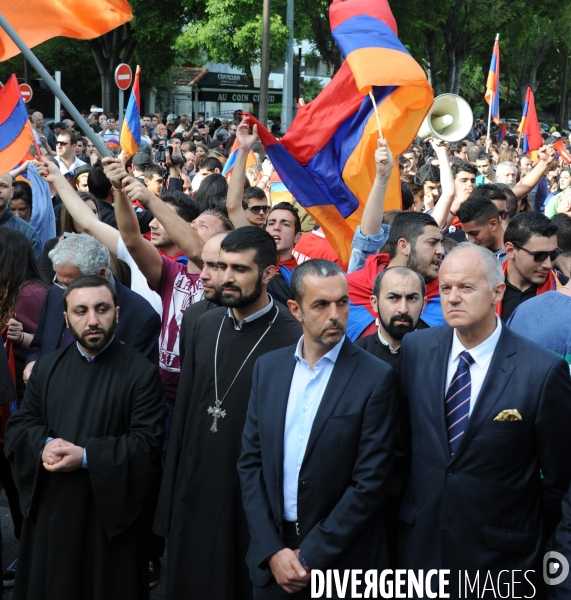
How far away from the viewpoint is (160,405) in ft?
15.0

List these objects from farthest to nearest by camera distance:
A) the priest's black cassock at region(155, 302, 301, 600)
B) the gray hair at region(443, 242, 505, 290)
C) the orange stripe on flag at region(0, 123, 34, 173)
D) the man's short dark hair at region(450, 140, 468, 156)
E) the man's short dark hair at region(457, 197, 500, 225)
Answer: the man's short dark hair at region(450, 140, 468, 156) → the orange stripe on flag at region(0, 123, 34, 173) → the man's short dark hair at region(457, 197, 500, 225) → the priest's black cassock at region(155, 302, 301, 600) → the gray hair at region(443, 242, 505, 290)

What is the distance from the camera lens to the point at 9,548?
19.1 ft

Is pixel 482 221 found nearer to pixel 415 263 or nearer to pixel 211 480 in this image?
pixel 415 263

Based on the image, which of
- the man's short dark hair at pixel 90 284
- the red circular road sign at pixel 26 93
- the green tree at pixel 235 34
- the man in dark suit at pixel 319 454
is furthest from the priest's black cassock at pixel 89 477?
the green tree at pixel 235 34

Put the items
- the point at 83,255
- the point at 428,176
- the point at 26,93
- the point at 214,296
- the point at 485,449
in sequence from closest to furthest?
the point at 485,449 < the point at 214,296 < the point at 83,255 < the point at 428,176 < the point at 26,93

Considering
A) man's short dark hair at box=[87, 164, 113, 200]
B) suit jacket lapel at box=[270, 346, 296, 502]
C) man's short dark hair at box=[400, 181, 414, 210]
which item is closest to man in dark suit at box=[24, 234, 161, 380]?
suit jacket lapel at box=[270, 346, 296, 502]

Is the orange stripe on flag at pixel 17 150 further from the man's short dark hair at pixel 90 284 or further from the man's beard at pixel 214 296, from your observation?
the man's beard at pixel 214 296

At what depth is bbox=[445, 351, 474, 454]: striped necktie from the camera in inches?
142

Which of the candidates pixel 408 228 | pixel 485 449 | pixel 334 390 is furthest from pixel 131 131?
pixel 485 449

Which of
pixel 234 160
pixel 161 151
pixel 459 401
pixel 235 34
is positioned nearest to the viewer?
pixel 459 401

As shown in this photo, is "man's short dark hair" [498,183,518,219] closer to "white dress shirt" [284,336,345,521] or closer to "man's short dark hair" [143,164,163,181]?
"man's short dark hair" [143,164,163,181]

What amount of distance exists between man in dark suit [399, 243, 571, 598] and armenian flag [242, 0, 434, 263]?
129 inches

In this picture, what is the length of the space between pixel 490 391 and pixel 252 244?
56.9 inches

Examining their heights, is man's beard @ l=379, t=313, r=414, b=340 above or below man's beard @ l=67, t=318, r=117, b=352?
above
